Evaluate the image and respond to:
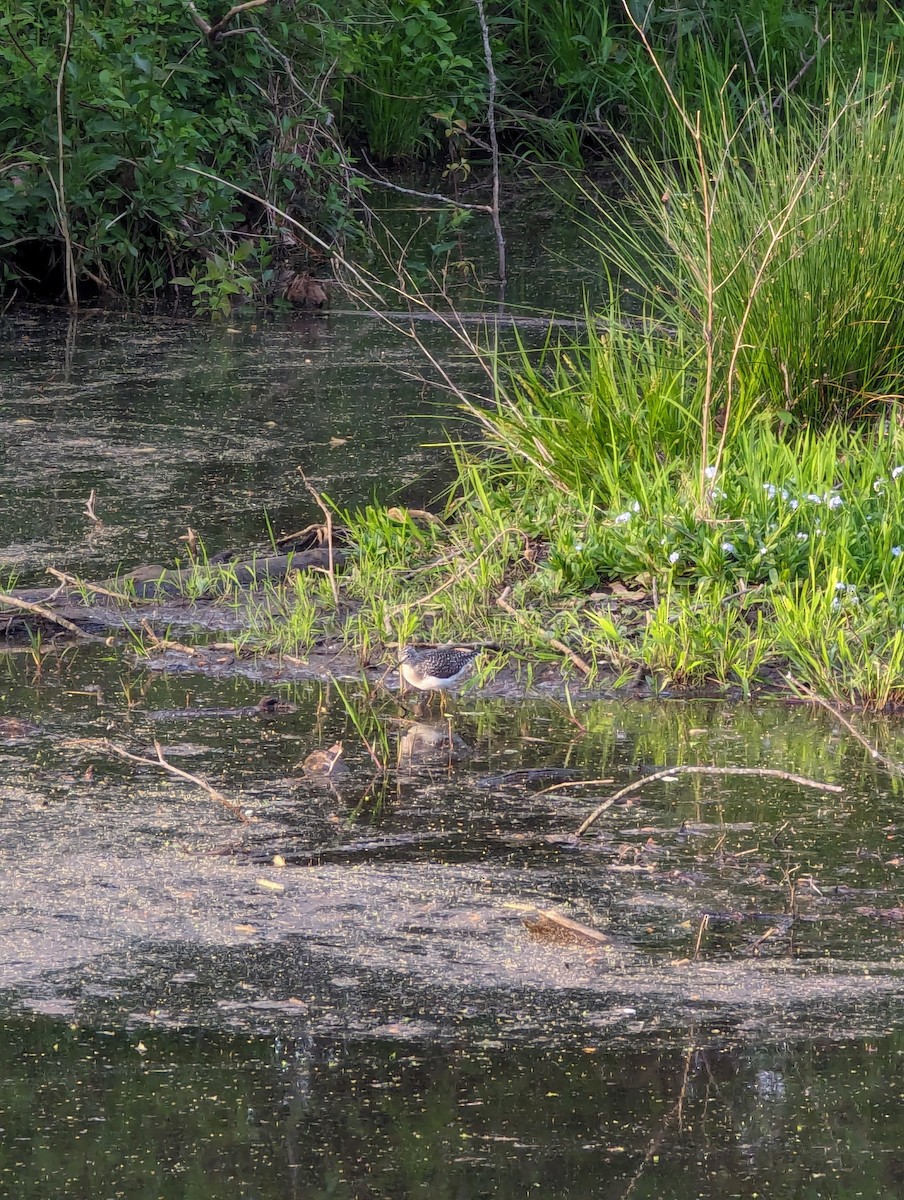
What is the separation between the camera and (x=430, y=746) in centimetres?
385

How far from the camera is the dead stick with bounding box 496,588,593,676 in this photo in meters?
4.32

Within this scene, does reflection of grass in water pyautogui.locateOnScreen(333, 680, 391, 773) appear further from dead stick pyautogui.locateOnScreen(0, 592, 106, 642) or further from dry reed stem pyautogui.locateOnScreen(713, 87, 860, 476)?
dry reed stem pyautogui.locateOnScreen(713, 87, 860, 476)

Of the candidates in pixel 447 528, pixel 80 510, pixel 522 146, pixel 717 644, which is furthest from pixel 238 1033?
pixel 522 146

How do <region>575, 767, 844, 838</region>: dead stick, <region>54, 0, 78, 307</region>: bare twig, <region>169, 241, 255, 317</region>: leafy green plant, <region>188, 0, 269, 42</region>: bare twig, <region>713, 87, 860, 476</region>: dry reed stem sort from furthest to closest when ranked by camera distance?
<region>169, 241, 255, 317</region>: leafy green plant → <region>188, 0, 269, 42</region>: bare twig → <region>54, 0, 78, 307</region>: bare twig → <region>713, 87, 860, 476</region>: dry reed stem → <region>575, 767, 844, 838</region>: dead stick

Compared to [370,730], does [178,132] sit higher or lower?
higher

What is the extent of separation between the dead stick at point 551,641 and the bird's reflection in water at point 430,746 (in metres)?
0.44

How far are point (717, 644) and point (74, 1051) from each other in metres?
2.15

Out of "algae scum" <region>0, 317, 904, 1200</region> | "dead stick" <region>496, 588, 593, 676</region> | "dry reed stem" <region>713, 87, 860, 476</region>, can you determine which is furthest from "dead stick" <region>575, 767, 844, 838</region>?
"dry reed stem" <region>713, 87, 860, 476</region>

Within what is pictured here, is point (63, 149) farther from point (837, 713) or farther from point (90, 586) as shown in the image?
point (837, 713)

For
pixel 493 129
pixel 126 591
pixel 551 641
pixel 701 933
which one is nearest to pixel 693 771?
pixel 701 933

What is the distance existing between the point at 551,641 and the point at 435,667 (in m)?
0.43

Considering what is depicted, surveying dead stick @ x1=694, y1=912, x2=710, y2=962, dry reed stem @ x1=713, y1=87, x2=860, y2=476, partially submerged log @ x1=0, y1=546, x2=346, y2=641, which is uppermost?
dry reed stem @ x1=713, y1=87, x2=860, y2=476

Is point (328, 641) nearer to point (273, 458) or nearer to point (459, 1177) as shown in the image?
point (273, 458)

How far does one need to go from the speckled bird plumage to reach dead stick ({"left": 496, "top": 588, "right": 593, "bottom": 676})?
27 centimetres
